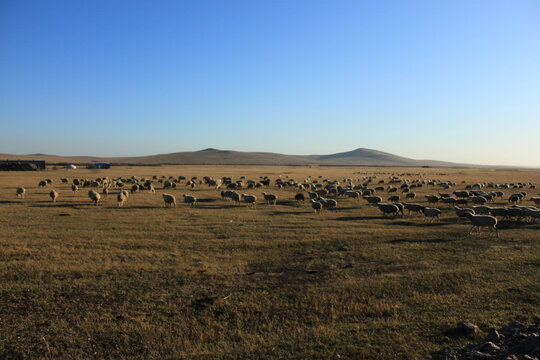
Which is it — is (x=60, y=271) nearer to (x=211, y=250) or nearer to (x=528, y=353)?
(x=211, y=250)

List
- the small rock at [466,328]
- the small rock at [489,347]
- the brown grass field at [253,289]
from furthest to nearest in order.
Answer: the small rock at [466,328] < the brown grass field at [253,289] < the small rock at [489,347]

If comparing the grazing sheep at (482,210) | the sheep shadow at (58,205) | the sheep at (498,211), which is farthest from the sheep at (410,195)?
the sheep shadow at (58,205)

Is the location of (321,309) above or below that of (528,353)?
below

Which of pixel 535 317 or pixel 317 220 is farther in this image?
pixel 317 220

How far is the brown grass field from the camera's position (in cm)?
597

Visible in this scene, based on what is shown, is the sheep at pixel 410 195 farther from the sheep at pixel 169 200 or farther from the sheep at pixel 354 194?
the sheep at pixel 169 200

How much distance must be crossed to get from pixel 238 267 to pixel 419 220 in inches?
541

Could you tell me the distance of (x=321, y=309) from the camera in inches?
287

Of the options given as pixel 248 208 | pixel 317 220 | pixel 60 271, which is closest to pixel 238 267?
pixel 60 271

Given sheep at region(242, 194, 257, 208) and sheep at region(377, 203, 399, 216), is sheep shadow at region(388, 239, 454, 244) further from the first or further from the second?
sheep at region(242, 194, 257, 208)

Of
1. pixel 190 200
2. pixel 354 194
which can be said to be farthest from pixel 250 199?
pixel 354 194

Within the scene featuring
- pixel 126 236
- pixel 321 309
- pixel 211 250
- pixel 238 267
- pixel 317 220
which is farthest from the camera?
pixel 317 220

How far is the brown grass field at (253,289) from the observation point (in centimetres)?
597

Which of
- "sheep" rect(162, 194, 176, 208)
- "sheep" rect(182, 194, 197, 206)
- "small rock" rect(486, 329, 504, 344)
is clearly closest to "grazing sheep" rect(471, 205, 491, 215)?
"small rock" rect(486, 329, 504, 344)
